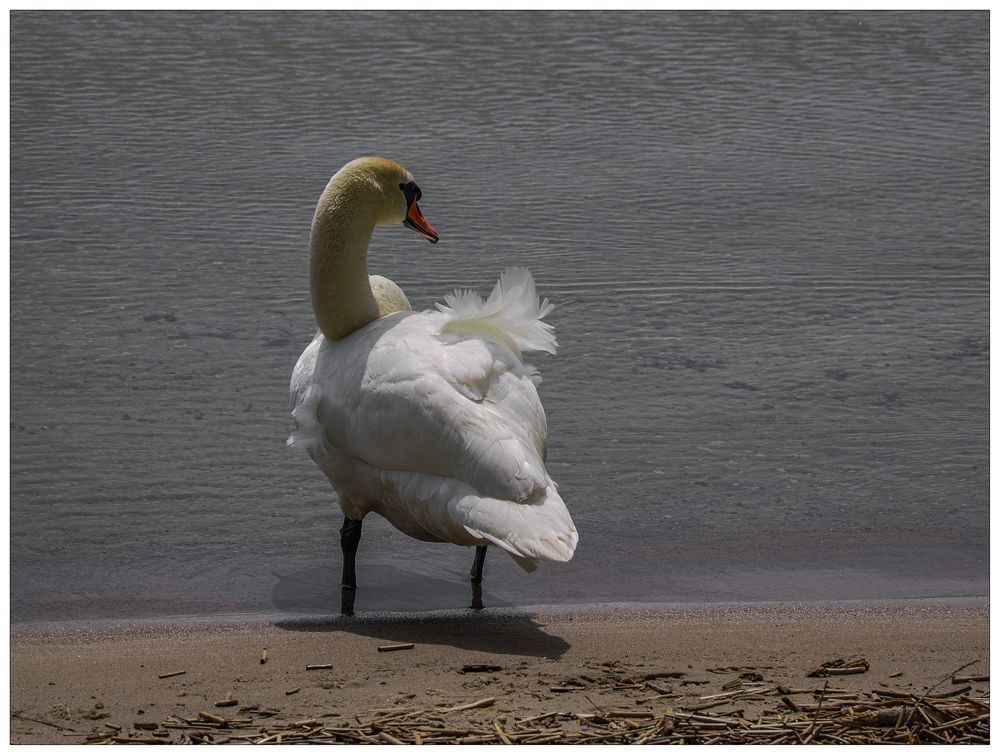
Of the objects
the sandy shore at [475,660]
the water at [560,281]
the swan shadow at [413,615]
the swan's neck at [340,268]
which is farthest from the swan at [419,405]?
the water at [560,281]

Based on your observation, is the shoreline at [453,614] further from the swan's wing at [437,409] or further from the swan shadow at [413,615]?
the swan's wing at [437,409]

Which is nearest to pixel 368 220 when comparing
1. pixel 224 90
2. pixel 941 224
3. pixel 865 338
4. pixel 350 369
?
pixel 350 369

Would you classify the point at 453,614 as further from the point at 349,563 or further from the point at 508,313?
the point at 508,313

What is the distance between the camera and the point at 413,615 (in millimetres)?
4875

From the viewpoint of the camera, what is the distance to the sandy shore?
3922 millimetres

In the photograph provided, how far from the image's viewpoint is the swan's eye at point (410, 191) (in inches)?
219

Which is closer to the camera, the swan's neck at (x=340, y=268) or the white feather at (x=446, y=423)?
the white feather at (x=446, y=423)

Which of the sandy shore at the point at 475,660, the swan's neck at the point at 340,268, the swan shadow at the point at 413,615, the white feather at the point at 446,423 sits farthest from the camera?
the swan's neck at the point at 340,268

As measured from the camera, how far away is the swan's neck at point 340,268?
17.1 ft

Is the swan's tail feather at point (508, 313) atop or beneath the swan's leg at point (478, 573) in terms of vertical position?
atop

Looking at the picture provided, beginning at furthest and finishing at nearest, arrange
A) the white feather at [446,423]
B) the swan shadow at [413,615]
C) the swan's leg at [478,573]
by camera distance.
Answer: the swan's leg at [478,573]
the swan shadow at [413,615]
the white feather at [446,423]

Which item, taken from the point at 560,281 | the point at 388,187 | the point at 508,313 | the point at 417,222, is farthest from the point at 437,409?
the point at 560,281

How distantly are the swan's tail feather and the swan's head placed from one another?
21.8 inches

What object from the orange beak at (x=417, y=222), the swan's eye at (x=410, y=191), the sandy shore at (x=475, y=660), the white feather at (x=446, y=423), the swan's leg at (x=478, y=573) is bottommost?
the sandy shore at (x=475, y=660)
